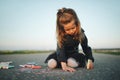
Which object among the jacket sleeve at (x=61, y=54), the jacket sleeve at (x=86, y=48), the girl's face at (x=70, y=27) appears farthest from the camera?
the jacket sleeve at (x=86, y=48)

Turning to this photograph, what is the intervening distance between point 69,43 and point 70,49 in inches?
5.3

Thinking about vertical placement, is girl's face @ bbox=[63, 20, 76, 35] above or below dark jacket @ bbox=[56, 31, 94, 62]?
above

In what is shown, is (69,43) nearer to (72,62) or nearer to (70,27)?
(72,62)

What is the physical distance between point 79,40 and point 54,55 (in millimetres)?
451

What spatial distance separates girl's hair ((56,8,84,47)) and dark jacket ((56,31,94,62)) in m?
0.07

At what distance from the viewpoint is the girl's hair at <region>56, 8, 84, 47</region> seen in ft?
8.12

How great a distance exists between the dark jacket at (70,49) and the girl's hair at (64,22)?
71 mm

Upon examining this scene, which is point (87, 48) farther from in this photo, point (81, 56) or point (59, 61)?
point (59, 61)

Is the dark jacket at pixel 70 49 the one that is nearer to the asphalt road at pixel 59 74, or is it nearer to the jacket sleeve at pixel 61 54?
the jacket sleeve at pixel 61 54

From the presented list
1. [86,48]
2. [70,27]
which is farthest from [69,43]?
[70,27]

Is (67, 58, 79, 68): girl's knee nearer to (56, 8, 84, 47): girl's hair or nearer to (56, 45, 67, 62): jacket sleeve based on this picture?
(56, 45, 67, 62): jacket sleeve

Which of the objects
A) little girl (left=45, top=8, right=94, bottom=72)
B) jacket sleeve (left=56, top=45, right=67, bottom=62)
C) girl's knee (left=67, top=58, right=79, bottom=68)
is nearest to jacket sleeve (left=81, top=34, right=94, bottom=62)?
little girl (left=45, top=8, right=94, bottom=72)

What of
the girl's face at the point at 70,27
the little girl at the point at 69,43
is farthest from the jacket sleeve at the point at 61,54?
the girl's face at the point at 70,27

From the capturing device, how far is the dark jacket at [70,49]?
2.62 meters
